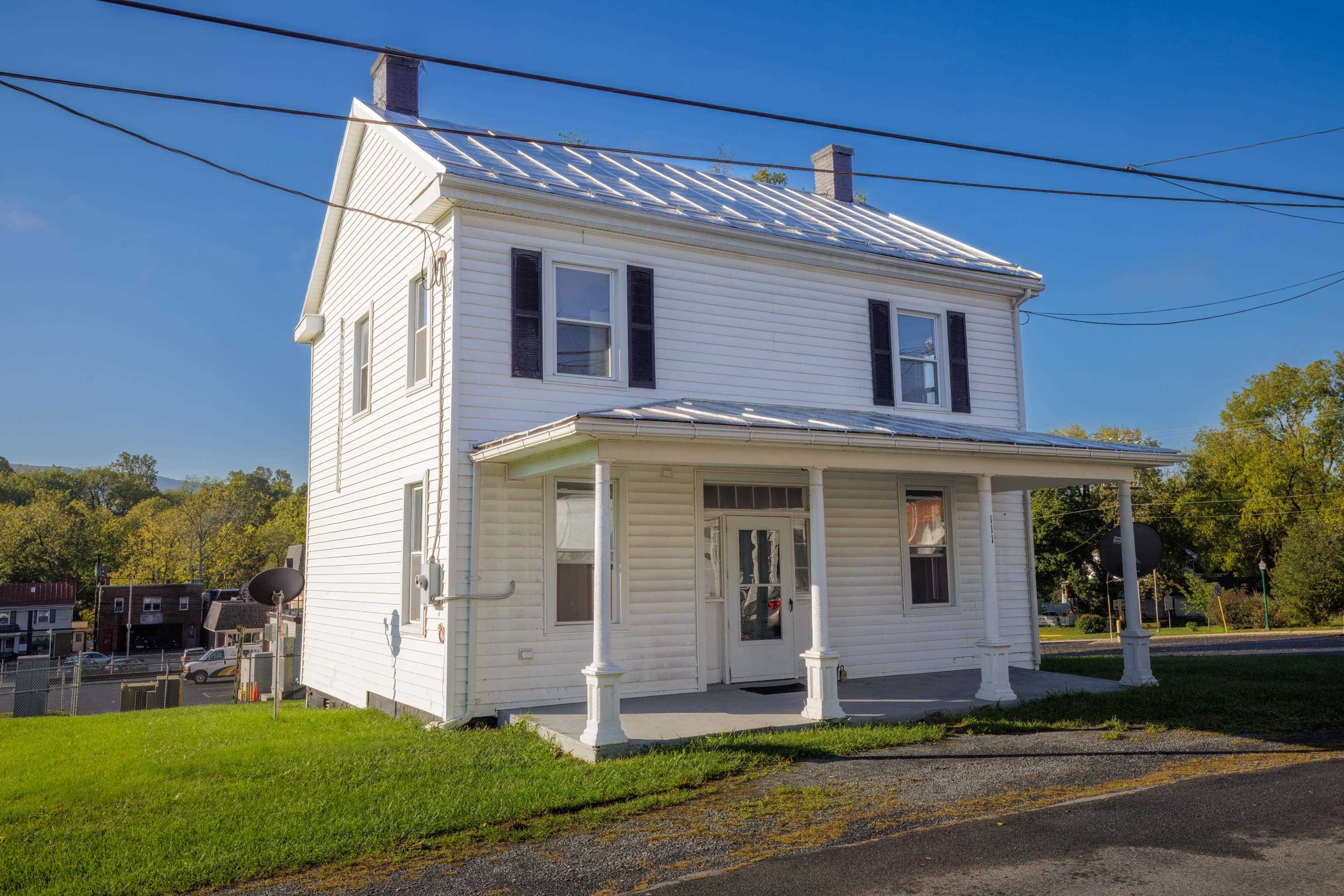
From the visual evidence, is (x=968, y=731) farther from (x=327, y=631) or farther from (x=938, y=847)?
(x=327, y=631)

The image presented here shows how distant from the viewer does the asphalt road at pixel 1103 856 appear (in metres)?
4.80

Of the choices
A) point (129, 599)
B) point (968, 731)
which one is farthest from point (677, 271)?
point (129, 599)

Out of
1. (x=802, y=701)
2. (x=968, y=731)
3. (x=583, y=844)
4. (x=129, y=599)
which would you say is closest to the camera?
(x=583, y=844)

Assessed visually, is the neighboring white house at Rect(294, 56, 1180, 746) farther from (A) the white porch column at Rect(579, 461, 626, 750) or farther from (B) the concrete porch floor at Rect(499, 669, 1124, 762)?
(B) the concrete porch floor at Rect(499, 669, 1124, 762)

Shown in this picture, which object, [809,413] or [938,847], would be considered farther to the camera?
[809,413]

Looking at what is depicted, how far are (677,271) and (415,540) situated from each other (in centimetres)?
458

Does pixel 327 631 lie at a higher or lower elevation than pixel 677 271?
lower

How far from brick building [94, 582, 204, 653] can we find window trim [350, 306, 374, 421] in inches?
2208

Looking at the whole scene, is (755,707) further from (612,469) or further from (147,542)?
(147,542)

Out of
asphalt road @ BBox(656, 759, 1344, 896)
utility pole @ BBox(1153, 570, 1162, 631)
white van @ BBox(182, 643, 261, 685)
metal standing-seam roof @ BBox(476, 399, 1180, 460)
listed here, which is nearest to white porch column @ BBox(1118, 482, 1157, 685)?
metal standing-seam roof @ BBox(476, 399, 1180, 460)

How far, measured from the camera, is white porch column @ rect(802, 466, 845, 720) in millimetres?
9211

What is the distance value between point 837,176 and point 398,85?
24.7 ft

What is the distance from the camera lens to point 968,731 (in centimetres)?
898

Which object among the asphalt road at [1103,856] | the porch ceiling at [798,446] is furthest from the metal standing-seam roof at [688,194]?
the asphalt road at [1103,856]
